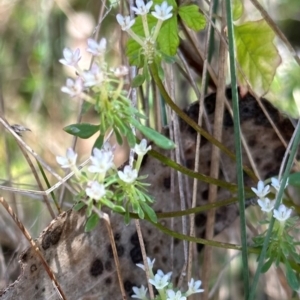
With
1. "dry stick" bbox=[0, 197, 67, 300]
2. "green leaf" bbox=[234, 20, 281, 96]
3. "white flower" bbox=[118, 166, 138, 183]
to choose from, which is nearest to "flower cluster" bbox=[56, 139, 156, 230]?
"white flower" bbox=[118, 166, 138, 183]

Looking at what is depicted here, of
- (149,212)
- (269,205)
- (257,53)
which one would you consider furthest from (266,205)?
(257,53)

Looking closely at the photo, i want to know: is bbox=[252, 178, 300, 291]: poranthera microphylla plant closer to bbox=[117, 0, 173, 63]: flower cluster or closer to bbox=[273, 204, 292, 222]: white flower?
bbox=[273, 204, 292, 222]: white flower

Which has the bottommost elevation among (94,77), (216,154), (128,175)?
(216,154)

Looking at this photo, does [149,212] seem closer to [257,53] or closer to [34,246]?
[34,246]

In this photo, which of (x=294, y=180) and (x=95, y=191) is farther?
(x=294, y=180)

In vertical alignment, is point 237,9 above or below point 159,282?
above

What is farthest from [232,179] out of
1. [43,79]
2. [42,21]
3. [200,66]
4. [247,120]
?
[43,79]
